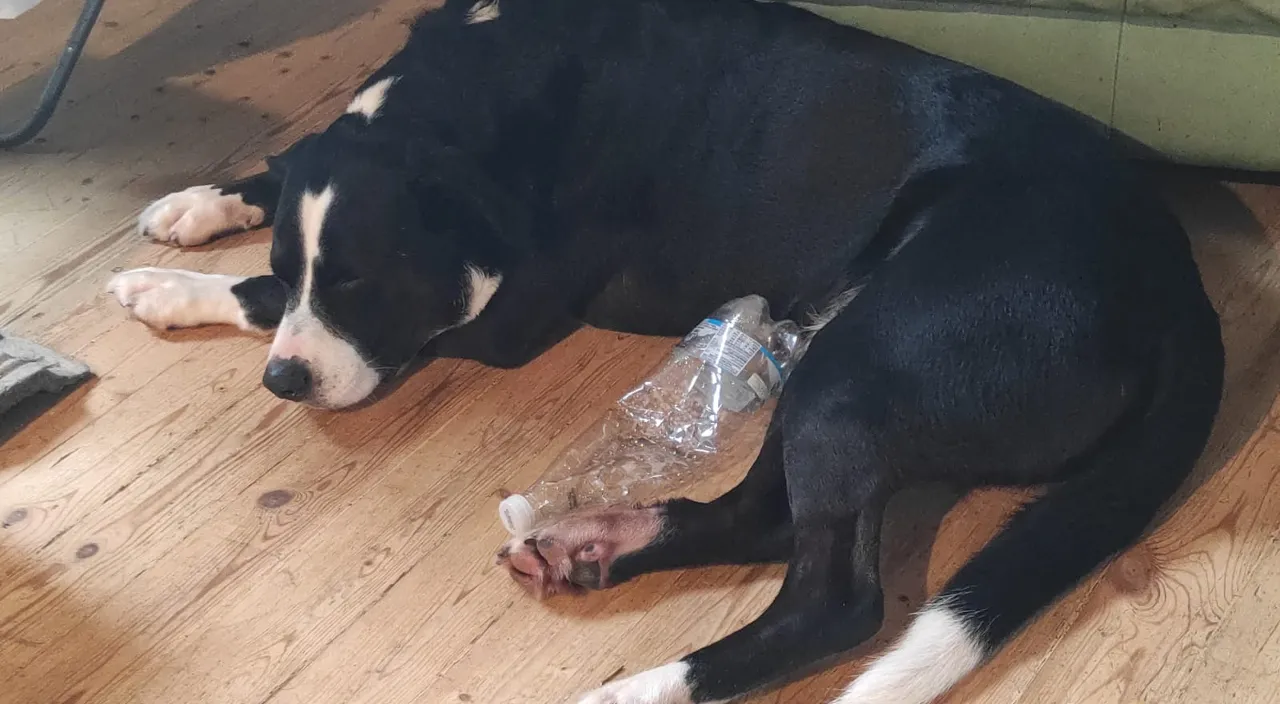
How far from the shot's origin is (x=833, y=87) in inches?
72.3

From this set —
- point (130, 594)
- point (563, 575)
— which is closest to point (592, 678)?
point (563, 575)

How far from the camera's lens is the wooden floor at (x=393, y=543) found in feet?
4.96

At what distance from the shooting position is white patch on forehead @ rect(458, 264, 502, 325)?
183 cm

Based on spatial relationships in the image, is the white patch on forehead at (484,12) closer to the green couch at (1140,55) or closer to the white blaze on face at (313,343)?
the white blaze on face at (313,343)

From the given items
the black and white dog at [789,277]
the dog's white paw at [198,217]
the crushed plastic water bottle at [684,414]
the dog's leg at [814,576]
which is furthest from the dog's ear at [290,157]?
the dog's leg at [814,576]

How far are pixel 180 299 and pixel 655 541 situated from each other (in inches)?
40.6

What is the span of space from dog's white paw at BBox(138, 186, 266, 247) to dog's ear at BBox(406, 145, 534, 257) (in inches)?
26.5

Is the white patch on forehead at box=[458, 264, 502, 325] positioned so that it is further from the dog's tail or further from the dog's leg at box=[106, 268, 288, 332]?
the dog's tail

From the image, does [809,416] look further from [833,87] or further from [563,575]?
[833,87]

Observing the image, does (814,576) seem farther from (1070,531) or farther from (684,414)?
(684,414)

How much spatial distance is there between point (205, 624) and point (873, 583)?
0.93m

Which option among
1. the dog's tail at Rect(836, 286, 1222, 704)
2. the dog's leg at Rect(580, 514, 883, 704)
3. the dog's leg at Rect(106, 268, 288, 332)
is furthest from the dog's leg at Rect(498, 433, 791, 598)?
the dog's leg at Rect(106, 268, 288, 332)

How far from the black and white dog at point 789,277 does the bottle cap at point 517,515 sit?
0.15 feet

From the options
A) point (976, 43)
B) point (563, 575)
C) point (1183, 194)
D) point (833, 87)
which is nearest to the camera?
point (563, 575)
